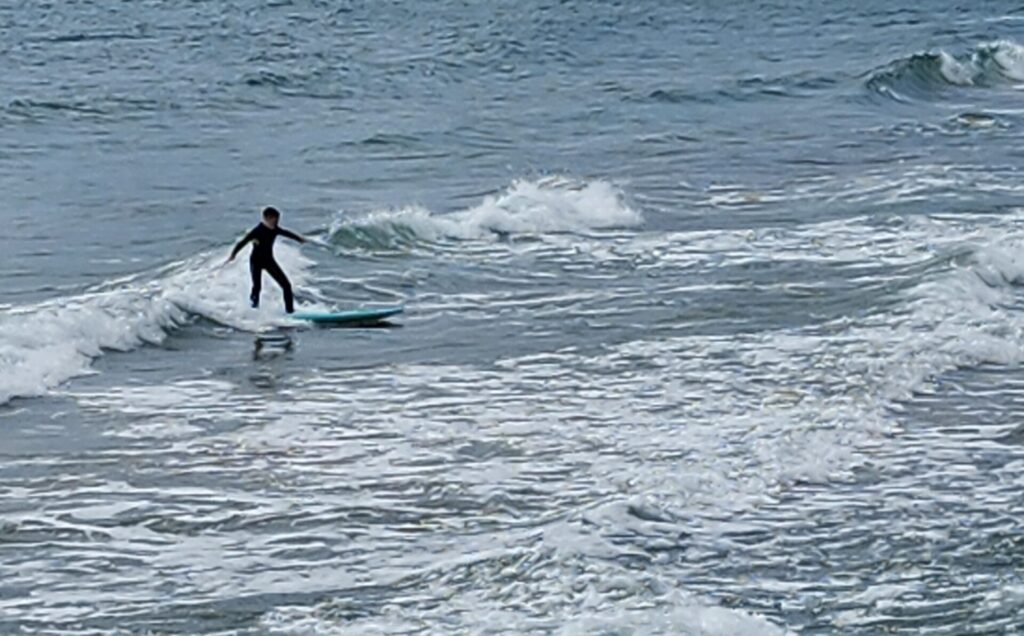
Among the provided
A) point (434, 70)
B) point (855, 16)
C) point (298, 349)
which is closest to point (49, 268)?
point (298, 349)

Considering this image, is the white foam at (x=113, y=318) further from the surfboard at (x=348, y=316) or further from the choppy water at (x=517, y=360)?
the surfboard at (x=348, y=316)

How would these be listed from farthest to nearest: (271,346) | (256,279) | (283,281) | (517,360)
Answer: (256,279), (283,281), (271,346), (517,360)

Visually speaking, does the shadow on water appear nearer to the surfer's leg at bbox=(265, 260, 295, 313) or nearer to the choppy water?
the choppy water

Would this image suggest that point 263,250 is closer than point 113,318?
No

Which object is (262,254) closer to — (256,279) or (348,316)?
(256,279)

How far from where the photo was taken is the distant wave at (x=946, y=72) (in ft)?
116

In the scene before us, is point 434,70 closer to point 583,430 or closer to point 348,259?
point 348,259

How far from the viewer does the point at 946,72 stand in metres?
36.7

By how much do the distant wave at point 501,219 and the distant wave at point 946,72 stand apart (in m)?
11.0

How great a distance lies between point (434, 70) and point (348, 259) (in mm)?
14556

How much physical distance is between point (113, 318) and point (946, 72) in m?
20.6

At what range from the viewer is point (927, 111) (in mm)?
33188

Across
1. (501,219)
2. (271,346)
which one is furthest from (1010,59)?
(271,346)

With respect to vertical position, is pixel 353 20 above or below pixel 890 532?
above
